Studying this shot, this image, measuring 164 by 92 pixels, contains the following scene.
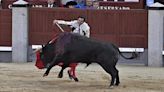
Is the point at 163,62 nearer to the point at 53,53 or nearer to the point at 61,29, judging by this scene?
the point at 61,29

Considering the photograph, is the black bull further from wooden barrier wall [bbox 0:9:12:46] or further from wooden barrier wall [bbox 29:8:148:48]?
wooden barrier wall [bbox 0:9:12:46]

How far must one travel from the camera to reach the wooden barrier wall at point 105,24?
50.3 feet

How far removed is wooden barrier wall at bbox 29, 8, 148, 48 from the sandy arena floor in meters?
1.26

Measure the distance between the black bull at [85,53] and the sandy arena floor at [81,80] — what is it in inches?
12.9

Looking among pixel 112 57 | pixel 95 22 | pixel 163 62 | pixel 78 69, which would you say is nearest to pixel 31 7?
pixel 95 22

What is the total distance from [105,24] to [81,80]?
4.26 metres

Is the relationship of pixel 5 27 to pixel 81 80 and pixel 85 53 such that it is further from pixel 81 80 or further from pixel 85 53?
pixel 85 53

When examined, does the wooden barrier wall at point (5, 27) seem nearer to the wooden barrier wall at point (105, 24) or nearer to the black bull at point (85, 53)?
the wooden barrier wall at point (105, 24)

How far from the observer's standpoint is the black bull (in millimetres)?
10359

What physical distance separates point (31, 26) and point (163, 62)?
335cm

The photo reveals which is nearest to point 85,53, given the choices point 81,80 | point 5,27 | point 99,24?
point 81,80

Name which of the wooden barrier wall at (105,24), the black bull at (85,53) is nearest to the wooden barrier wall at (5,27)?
the wooden barrier wall at (105,24)

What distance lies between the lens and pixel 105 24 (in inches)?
607

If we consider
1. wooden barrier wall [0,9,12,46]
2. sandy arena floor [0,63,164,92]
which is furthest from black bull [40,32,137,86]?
wooden barrier wall [0,9,12,46]
